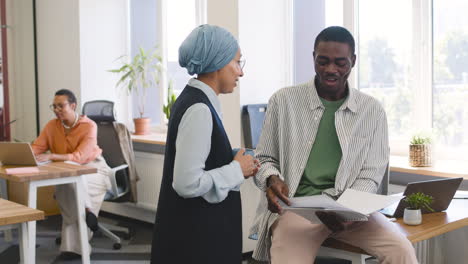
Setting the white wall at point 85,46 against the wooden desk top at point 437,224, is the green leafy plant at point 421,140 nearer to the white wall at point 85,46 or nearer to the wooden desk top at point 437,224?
the wooden desk top at point 437,224

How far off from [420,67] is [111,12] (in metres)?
3.40

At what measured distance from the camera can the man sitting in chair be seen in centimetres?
220

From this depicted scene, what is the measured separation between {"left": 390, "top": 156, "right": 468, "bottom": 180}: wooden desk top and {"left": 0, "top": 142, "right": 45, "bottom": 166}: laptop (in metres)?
2.31

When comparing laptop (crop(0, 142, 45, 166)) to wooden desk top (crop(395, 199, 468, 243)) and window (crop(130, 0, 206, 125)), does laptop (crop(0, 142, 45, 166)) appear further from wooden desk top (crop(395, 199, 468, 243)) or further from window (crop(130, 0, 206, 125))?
wooden desk top (crop(395, 199, 468, 243))

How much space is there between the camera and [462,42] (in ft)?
11.3

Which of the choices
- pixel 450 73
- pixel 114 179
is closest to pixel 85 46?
pixel 114 179

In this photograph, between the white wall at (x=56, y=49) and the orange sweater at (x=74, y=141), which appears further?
the white wall at (x=56, y=49)

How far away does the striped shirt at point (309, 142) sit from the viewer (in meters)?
2.28

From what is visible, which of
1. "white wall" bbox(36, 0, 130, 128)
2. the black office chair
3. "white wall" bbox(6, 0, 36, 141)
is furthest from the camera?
"white wall" bbox(6, 0, 36, 141)

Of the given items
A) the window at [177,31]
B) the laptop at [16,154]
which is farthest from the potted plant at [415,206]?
the window at [177,31]

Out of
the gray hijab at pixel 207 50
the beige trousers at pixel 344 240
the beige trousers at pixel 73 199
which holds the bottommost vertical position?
the beige trousers at pixel 73 199

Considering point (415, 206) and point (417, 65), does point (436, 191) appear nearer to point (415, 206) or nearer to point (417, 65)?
point (415, 206)

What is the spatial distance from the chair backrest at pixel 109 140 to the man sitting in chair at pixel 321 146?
252 cm

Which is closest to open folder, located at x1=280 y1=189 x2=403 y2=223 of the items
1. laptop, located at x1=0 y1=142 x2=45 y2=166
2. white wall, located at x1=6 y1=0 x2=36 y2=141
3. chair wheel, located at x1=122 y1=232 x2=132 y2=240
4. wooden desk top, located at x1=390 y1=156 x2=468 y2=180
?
wooden desk top, located at x1=390 y1=156 x2=468 y2=180
